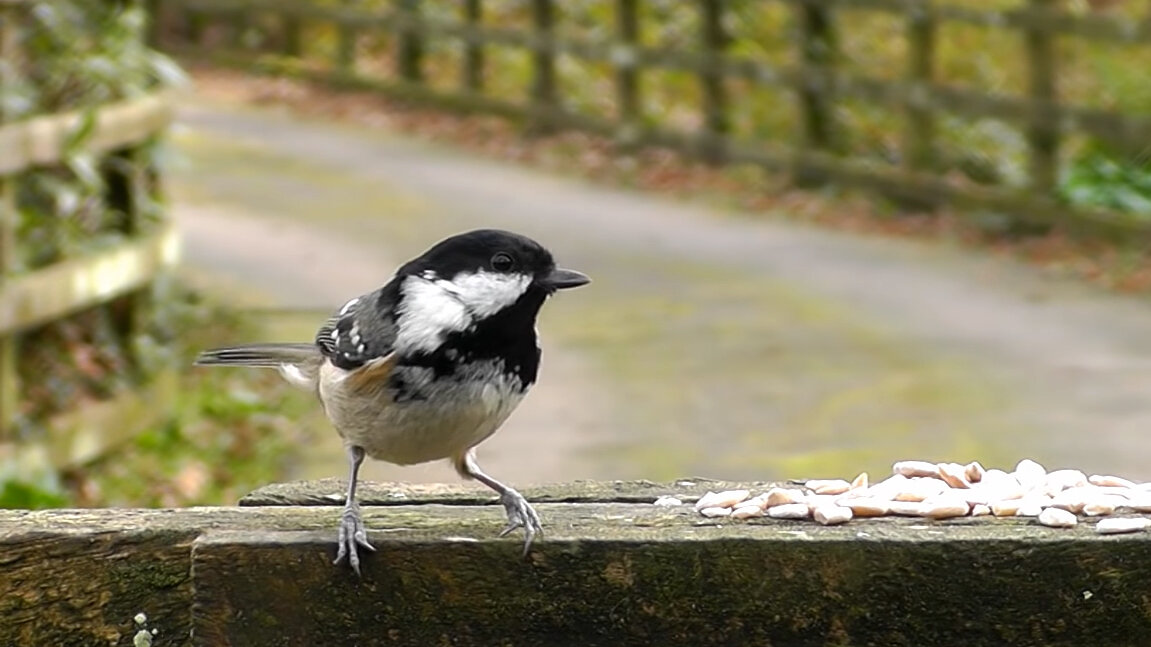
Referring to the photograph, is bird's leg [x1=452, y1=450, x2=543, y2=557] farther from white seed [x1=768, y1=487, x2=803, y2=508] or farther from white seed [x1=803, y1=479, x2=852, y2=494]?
white seed [x1=803, y1=479, x2=852, y2=494]

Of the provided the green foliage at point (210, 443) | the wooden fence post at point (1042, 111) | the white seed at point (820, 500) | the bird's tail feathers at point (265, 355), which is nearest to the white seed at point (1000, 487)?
the white seed at point (820, 500)

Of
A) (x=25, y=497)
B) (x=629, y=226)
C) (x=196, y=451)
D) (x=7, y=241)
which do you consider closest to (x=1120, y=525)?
(x=25, y=497)

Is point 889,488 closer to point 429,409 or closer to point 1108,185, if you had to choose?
point 429,409

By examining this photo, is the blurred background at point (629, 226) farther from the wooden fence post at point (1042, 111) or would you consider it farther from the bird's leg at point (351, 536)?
the bird's leg at point (351, 536)

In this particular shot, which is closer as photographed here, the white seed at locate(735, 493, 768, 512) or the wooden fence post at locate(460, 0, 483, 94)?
the white seed at locate(735, 493, 768, 512)

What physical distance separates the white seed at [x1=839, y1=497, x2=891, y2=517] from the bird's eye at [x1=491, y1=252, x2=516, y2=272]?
702 mm

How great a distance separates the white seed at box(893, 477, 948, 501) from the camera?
3438 mm

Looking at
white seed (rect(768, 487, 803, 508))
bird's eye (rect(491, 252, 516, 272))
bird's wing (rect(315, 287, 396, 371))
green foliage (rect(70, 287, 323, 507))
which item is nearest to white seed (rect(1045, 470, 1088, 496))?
white seed (rect(768, 487, 803, 508))

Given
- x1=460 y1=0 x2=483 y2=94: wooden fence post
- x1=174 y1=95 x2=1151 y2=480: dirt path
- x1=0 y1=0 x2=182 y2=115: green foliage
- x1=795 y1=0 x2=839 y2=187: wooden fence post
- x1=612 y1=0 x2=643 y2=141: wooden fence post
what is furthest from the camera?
x1=460 y1=0 x2=483 y2=94: wooden fence post

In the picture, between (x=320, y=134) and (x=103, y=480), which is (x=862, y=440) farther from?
(x=320, y=134)

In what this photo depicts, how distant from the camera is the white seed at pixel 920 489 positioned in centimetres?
344

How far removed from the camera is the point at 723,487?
3715mm

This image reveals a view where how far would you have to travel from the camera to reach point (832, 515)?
3293 millimetres

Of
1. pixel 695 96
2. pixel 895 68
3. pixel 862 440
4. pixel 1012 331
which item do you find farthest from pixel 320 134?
pixel 862 440
